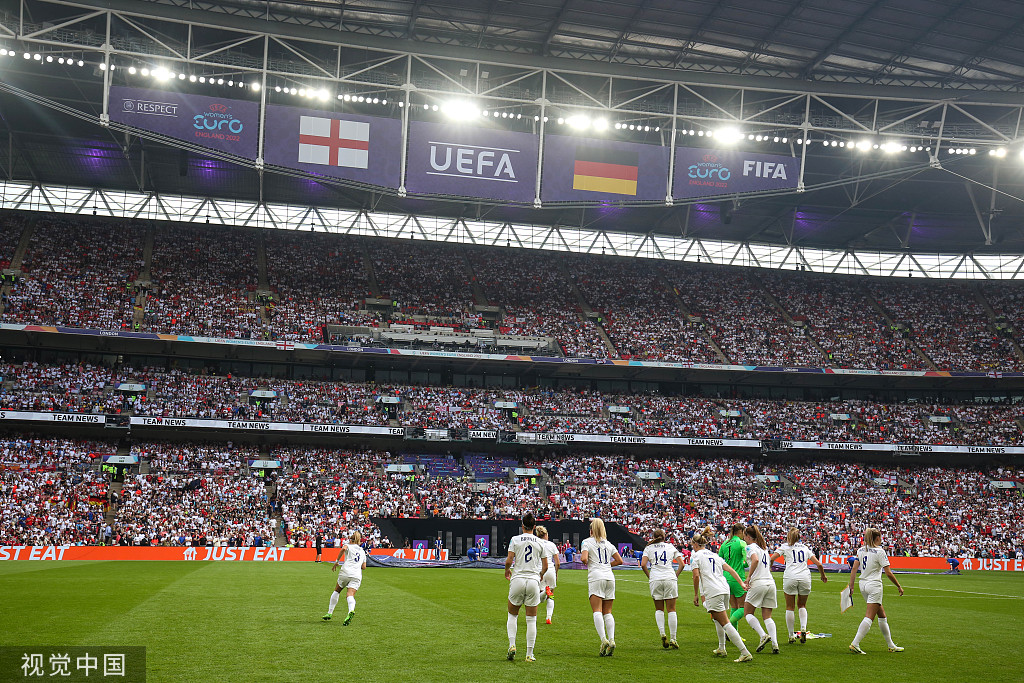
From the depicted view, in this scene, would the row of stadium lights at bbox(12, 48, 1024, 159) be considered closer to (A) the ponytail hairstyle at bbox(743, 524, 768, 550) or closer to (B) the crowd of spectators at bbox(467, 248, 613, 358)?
(B) the crowd of spectators at bbox(467, 248, 613, 358)

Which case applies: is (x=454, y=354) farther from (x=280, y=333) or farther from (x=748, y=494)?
(x=748, y=494)

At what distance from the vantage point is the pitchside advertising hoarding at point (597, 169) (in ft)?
141

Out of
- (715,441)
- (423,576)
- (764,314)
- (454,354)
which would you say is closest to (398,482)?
(454,354)

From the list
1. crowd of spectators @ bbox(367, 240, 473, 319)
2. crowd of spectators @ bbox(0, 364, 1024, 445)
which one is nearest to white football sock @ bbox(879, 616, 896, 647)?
crowd of spectators @ bbox(0, 364, 1024, 445)

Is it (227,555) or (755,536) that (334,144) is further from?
(755,536)

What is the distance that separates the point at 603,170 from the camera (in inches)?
1703

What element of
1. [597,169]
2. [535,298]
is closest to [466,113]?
[597,169]

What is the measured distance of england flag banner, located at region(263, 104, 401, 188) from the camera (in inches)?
1577

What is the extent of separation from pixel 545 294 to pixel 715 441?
17177 millimetres

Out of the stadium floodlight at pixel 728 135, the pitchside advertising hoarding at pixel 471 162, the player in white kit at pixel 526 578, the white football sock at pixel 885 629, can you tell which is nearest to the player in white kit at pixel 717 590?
the white football sock at pixel 885 629

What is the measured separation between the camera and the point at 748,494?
49656mm

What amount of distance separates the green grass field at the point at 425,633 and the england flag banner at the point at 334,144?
21608 mm

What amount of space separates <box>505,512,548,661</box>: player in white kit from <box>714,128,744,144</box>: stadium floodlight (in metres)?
36.4

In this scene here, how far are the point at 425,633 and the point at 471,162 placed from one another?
100ft
